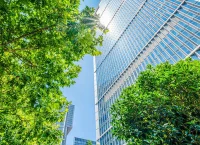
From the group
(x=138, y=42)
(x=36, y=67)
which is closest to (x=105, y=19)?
(x=138, y=42)

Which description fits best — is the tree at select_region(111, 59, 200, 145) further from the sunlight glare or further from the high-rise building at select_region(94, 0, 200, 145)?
the sunlight glare

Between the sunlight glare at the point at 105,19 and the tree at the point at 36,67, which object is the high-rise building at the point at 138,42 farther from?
the tree at the point at 36,67

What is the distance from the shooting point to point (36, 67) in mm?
5363

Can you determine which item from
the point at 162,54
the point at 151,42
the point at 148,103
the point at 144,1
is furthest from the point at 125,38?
the point at 148,103

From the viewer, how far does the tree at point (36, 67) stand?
17.0ft

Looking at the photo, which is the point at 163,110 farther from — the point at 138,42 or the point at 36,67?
the point at 138,42

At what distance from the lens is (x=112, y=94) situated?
64.0m

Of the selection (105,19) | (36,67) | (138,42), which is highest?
(105,19)

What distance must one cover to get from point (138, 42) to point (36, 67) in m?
52.9

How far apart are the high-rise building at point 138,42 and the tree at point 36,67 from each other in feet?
97.4

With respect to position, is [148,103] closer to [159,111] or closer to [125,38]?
[159,111]

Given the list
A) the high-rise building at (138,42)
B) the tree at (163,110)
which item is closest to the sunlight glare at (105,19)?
the high-rise building at (138,42)

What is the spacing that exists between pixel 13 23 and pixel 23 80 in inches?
64.7

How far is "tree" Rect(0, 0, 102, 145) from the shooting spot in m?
5.19
